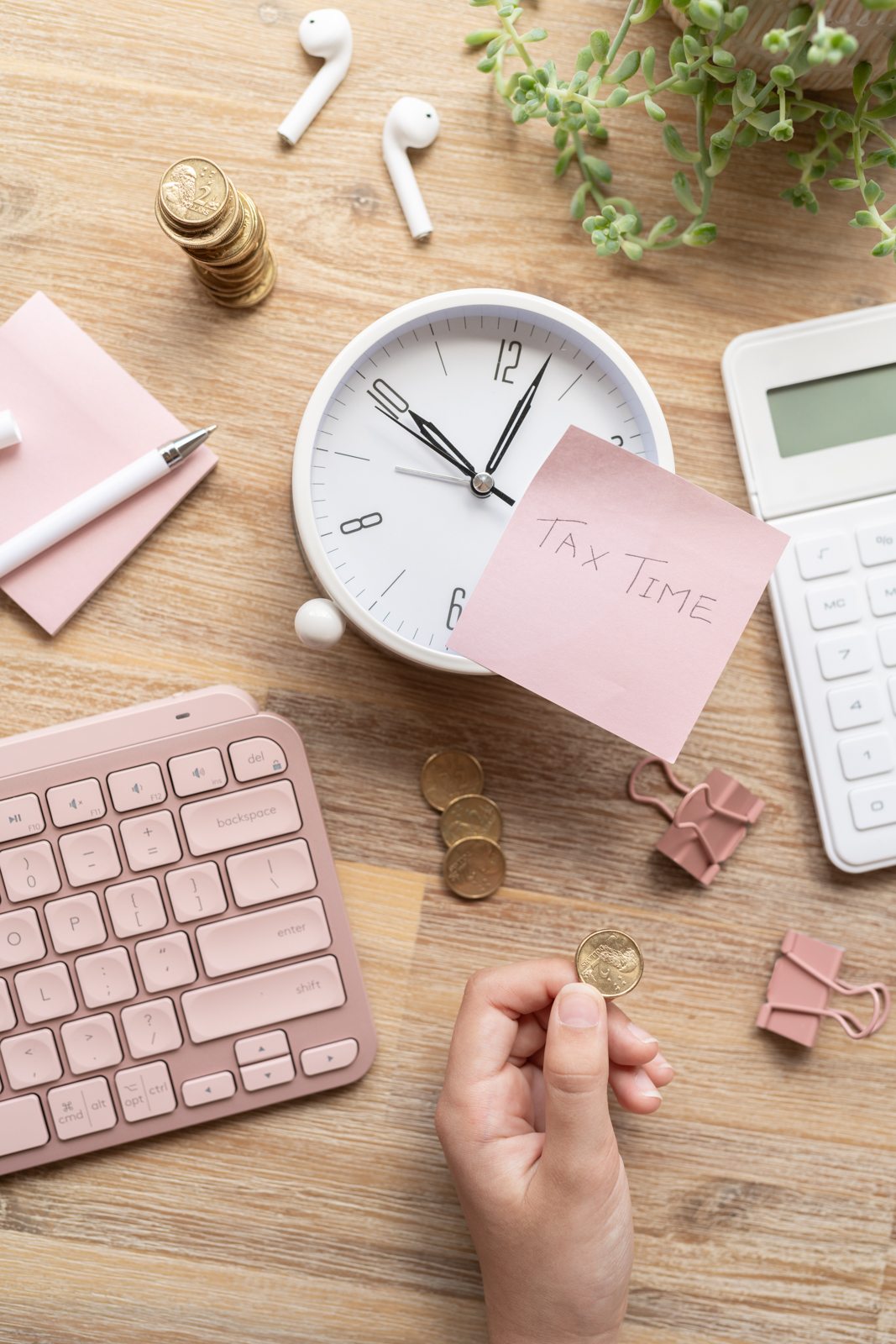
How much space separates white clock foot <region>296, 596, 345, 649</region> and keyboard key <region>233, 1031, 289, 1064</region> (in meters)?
0.34

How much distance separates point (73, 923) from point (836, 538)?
73 centimetres

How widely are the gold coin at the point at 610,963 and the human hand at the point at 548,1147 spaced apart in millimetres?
14

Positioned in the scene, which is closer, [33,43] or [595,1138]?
[595,1138]

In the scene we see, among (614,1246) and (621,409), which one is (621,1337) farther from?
(621,409)

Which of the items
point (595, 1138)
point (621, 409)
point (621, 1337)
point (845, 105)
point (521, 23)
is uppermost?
point (521, 23)

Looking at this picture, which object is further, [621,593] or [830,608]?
[830,608]

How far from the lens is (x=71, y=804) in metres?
0.76

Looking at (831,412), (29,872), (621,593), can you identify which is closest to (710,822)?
(621,593)

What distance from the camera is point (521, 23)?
2.73 feet

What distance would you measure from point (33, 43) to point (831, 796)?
0.97 metres

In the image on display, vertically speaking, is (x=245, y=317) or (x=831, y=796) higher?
(x=245, y=317)

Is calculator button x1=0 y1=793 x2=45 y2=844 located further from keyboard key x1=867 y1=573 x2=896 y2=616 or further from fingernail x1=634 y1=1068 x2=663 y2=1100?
keyboard key x1=867 y1=573 x2=896 y2=616

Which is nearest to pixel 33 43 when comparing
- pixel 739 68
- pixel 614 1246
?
pixel 739 68

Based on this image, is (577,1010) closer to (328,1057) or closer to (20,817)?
(328,1057)
